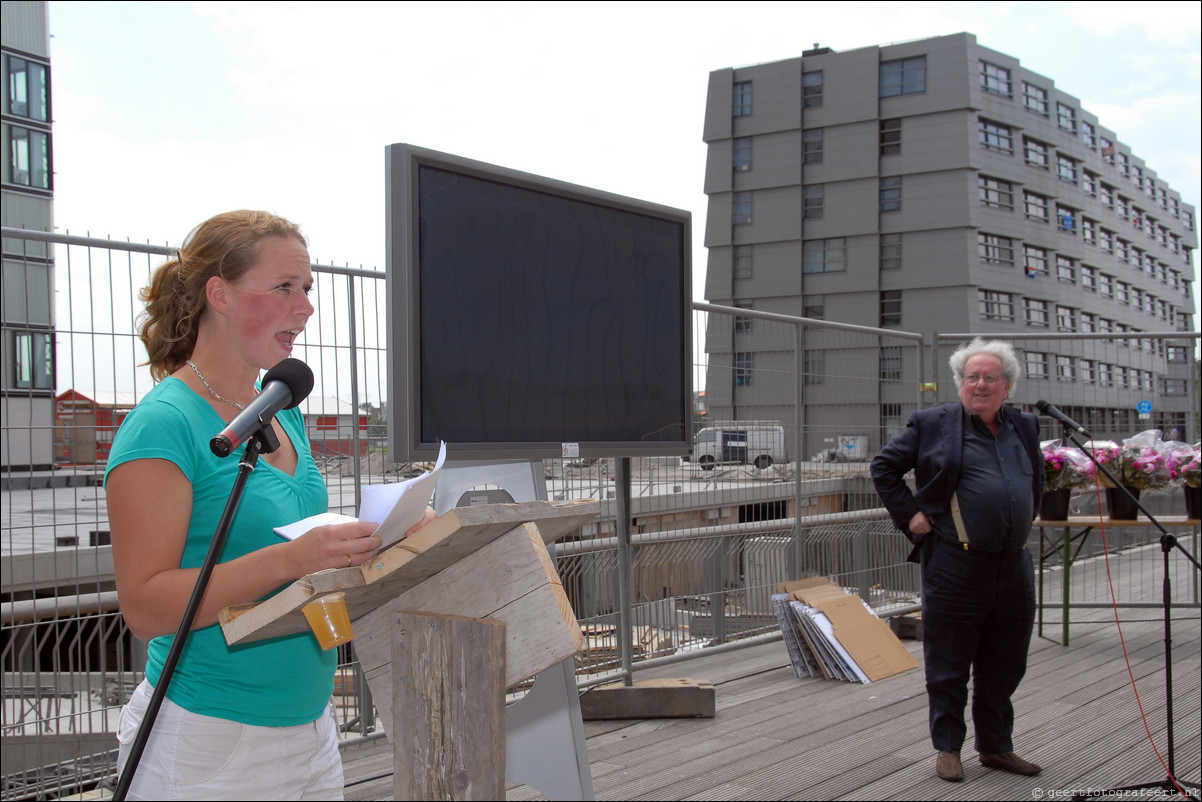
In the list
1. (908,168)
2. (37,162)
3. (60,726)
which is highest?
(908,168)

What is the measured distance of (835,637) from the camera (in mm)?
5016

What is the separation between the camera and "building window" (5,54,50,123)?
25141 mm

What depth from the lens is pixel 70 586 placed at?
121 inches

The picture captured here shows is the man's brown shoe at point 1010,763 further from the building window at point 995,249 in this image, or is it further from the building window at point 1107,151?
the building window at point 1107,151

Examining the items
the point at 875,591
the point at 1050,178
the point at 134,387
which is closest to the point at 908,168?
the point at 1050,178

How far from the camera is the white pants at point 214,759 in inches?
54.1

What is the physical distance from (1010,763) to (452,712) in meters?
3.18

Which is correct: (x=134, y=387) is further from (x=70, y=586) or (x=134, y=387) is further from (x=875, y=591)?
(x=875, y=591)

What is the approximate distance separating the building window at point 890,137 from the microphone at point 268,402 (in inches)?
1705

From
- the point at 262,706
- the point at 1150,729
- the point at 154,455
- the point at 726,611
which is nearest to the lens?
the point at 154,455

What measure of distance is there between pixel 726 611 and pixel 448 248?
374cm

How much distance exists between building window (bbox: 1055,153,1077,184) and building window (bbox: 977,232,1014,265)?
6.67 meters

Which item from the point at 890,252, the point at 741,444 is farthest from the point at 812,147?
the point at 741,444

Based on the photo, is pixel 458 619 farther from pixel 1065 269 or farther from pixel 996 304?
pixel 1065 269
